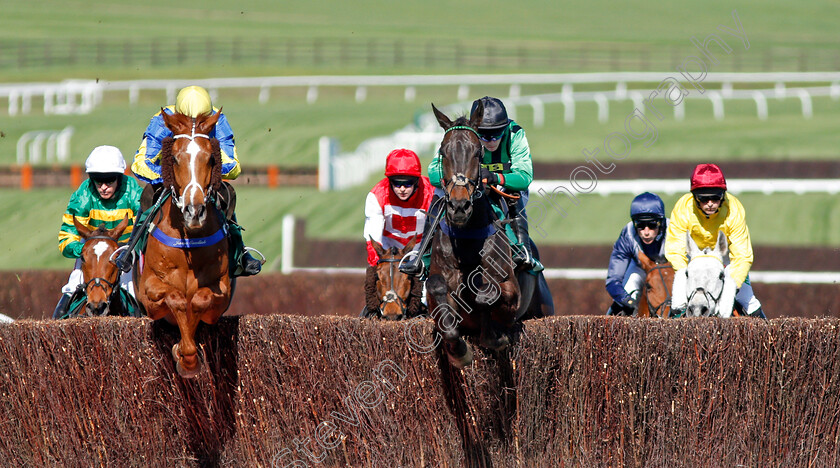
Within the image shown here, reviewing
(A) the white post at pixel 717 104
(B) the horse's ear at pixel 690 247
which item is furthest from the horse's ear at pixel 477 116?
(A) the white post at pixel 717 104

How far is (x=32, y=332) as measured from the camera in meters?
7.19

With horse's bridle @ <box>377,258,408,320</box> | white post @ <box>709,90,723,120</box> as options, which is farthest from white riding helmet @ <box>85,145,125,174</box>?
white post @ <box>709,90,723,120</box>

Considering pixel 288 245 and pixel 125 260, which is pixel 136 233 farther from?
pixel 288 245

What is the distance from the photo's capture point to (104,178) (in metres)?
8.45

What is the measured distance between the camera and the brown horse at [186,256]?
628 centimetres

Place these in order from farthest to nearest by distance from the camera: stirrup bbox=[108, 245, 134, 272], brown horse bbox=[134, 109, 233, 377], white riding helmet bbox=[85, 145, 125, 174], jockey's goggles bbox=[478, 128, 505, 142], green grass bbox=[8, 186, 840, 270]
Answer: green grass bbox=[8, 186, 840, 270] < white riding helmet bbox=[85, 145, 125, 174] < jockey's goggles bbox=[478, 128, 505, 142] < stirrup bbox=[108, 245, 134, 272] < brown horse bbox=[134, 109, 233, 377]

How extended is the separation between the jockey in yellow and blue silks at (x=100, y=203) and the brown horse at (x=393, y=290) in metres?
1.93

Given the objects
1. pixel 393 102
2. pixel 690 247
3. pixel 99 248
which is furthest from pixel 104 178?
pixel 393 102

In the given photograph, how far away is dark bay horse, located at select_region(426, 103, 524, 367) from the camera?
6395 millimetres

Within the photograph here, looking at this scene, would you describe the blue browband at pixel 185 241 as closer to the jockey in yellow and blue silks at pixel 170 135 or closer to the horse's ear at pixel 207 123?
the jockey in yellow and blue silks at pixel 170 135

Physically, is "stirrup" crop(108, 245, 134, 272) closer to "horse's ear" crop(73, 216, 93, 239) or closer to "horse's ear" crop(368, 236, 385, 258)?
"horse's ear" crop(73, 216, 93, 239)

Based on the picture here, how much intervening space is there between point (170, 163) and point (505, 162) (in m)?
2.24

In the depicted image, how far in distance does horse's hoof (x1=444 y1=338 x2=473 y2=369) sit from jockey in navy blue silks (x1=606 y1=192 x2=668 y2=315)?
97.4 inches

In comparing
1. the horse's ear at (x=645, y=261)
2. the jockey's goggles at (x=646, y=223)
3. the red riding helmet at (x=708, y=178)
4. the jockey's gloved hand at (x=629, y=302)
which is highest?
the red riding helmet at (x=708, y=178)
